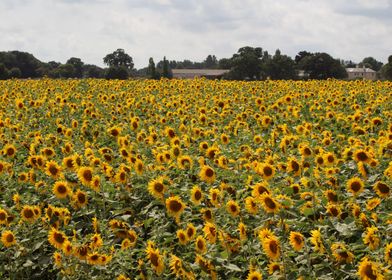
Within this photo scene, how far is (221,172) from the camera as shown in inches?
275

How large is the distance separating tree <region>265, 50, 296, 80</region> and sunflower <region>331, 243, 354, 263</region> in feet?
172

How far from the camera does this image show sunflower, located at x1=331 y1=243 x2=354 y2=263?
160 inches

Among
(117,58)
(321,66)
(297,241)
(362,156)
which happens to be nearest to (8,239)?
(297,241)

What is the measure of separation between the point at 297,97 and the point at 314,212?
12.0m

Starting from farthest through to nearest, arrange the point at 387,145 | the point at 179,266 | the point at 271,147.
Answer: the point at 271,147 → the point at 387,145 → the point at 179,266

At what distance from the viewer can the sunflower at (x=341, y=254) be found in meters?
4.05

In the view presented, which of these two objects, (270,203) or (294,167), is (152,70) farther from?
(270,203)

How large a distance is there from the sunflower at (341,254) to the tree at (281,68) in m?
52.5

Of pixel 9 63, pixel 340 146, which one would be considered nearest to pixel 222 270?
pixel 340 146

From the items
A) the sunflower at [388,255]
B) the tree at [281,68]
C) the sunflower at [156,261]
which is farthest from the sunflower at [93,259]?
the tree at [281,68]

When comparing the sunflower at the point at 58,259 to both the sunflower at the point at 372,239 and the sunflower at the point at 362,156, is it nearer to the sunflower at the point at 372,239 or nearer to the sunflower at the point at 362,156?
the sunflower at the point at 372,239

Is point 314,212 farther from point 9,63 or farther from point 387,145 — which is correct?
point 9,63

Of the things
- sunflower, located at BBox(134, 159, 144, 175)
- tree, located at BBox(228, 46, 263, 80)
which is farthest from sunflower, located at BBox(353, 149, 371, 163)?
tree, located at BBox(228, 46, 263, 80)

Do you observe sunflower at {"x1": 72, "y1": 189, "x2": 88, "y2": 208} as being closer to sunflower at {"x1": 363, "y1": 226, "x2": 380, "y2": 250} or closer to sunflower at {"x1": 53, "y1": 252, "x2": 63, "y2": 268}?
sunflower at {"x1": 53, "y1": 252, "x2": 63, "y2": 268}
